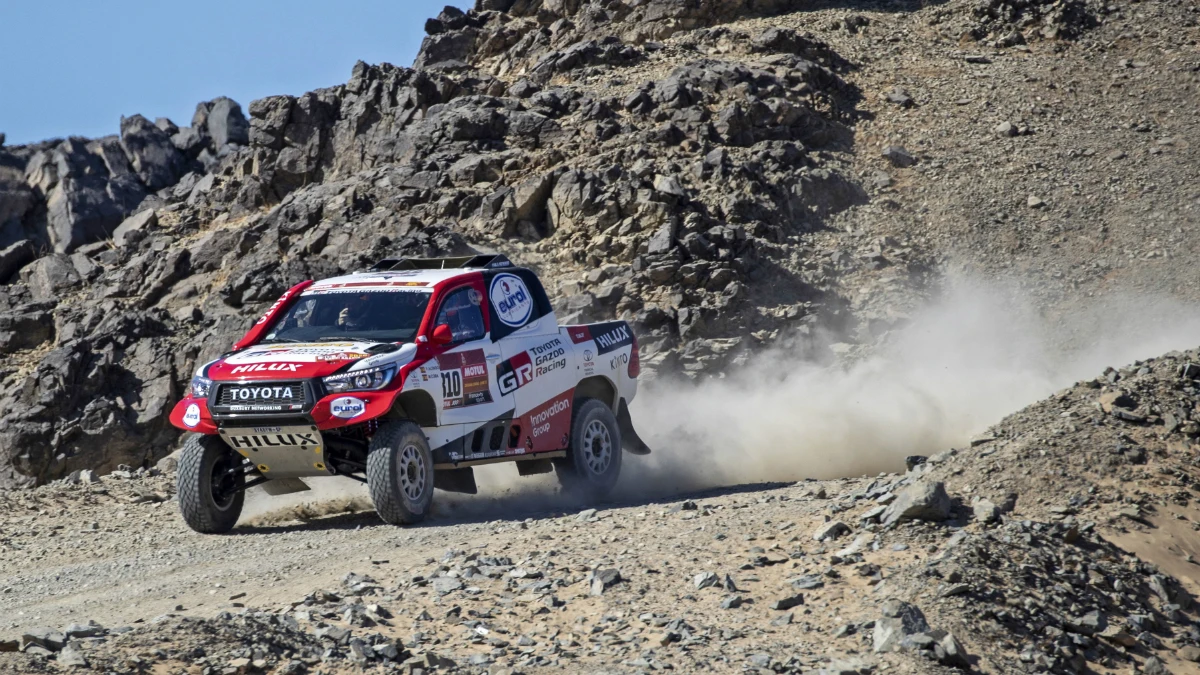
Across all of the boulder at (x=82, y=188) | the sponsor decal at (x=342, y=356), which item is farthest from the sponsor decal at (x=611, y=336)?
the boulder at (x=82, y=188)

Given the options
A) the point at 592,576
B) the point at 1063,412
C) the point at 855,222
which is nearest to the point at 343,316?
the point at 592,576

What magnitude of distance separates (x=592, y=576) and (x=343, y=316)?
3974 mm

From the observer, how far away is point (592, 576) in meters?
7.82

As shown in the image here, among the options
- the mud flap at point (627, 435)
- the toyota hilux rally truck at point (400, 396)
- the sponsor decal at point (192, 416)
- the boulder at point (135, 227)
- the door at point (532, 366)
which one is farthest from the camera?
the boulder at point (135, 227)

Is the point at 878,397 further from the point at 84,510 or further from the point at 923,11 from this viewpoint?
the point at 923,11

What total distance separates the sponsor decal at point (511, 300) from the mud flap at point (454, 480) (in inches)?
53.1

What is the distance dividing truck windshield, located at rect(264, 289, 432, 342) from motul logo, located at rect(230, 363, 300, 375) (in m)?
0.64

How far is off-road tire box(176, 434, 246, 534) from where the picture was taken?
10312 mm

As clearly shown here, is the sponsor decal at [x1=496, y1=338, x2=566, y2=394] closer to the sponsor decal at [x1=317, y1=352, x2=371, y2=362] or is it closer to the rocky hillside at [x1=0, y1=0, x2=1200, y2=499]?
the sponsor decal at [x1=317, y1=352, x2=371, y2=362]

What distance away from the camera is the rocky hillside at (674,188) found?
853 inches

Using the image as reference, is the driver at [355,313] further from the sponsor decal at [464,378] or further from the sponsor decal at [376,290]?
the sponsor decal at [464,378]

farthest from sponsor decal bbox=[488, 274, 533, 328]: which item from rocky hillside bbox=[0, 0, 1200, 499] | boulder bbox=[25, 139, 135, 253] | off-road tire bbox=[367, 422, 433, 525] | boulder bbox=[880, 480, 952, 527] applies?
boulder bbox=[25, 139, 135, 253]

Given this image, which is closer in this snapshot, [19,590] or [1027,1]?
[19,590]

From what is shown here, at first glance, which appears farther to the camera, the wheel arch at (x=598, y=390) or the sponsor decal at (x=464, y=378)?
the wheel arch at (x=598, y=390)
